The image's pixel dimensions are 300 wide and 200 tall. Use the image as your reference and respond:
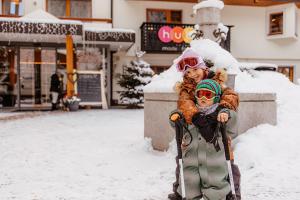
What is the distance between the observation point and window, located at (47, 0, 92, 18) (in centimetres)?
1933

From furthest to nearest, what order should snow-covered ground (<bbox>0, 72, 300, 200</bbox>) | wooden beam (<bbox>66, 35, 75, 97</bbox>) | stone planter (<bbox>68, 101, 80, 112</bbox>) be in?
stone planter (<bbox>68, 101, 80, 112</bbox>) → wooden beam (<bbox>66, 35, 75, 97</bbox>) → snow-covered ground (<bbox>0, 72, 300, 200</bbox>)

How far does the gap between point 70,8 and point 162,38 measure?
4867 mm

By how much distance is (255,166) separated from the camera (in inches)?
190

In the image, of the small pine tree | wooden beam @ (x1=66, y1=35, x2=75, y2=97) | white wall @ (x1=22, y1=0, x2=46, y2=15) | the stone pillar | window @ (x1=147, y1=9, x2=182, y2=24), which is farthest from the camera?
window @ (x1=147, y1=9, x2=182, y2=24)

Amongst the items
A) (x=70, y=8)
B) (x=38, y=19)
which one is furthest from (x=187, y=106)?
(x=70, y=8)

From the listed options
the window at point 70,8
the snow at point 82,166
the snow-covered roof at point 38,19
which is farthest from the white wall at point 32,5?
the snow at point 82,166

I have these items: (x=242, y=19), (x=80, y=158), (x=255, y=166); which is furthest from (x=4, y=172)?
(x=242, y=19)

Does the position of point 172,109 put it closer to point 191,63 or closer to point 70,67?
point 191,63

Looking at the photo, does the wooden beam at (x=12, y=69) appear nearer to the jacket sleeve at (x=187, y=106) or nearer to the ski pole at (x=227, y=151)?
the jacket sleeve at (x=187, y=106)

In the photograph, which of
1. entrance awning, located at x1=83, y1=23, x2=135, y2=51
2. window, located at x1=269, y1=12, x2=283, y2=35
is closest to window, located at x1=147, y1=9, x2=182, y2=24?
entrance awning, located at x1=83, y1=23, x2=135, y2=51

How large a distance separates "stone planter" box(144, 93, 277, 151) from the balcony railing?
522 inches

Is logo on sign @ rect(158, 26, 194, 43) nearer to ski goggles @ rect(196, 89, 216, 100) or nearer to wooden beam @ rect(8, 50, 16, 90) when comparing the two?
wooden beam @ rect(8, 50, 16, 90)

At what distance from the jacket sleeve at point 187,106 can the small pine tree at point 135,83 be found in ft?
44.4

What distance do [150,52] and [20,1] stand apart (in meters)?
6.66
